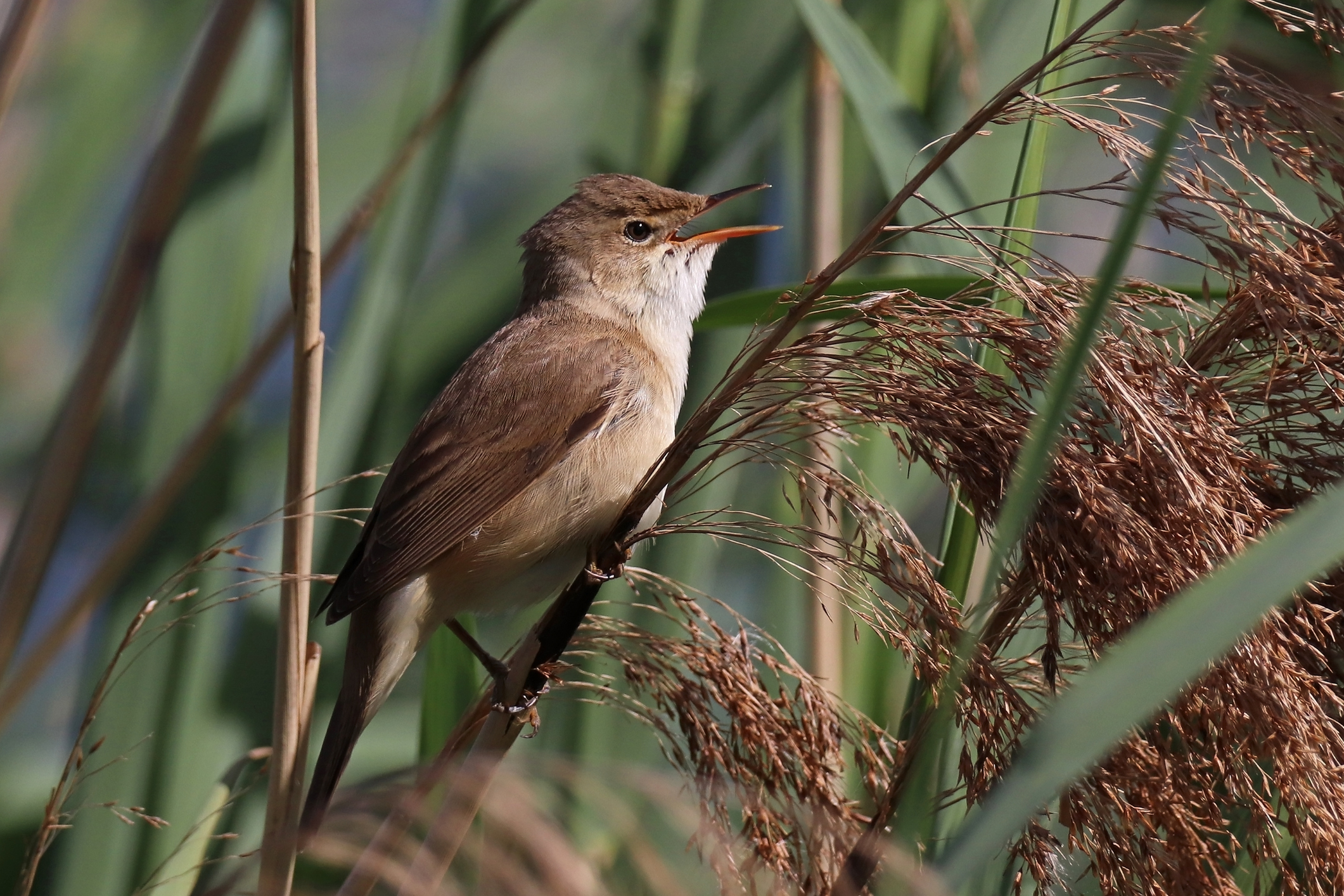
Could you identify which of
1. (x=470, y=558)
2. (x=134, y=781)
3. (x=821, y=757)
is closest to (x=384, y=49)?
(x=470, y=558)

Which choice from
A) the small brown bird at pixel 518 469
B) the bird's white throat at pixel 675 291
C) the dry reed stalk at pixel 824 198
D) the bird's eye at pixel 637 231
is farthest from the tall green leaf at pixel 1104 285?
the bird's eye at pixel 637 231

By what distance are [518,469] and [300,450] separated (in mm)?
815

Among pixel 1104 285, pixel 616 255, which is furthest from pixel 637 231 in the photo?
pixel 1104 285

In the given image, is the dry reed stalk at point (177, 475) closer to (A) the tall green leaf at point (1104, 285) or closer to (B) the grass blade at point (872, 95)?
(B) the grass blade at point (872, 95)

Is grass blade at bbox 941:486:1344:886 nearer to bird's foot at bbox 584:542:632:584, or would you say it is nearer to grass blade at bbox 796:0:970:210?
bird's foot at bbox 584:542:632:584

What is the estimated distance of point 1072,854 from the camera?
1.36 meters

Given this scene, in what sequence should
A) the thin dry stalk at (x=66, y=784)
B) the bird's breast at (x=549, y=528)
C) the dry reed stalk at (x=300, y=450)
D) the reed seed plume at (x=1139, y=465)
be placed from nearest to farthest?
the reed seed plume at (x=1139, y=465) < the thin dry stalk at (x=66, y=784) < the dry reed stalk at (x=300, y=450) < the bird's breast at (x=549, y=528)

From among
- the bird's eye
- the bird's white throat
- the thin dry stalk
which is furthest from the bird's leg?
the bird's eye

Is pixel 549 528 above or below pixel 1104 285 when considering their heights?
below

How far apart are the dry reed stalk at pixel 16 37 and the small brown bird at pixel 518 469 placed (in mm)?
897

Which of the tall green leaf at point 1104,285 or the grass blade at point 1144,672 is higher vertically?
the tall green leaf at point 1104,285

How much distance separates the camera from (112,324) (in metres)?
1.50

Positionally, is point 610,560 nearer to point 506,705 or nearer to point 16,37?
point 506,705

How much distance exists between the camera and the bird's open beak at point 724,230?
91.1 inches
